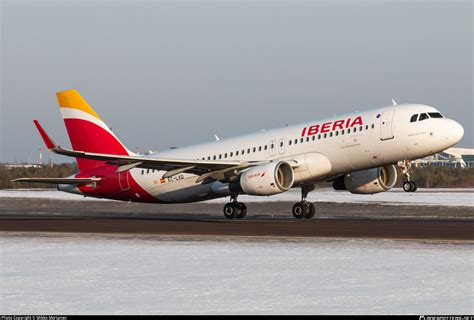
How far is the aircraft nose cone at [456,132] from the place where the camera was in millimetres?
33562

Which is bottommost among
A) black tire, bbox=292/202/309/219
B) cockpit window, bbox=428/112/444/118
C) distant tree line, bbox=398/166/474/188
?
distant tree line, bbox=398/166/474/188

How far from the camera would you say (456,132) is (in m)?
33.6

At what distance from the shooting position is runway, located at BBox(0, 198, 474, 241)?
2817 cm

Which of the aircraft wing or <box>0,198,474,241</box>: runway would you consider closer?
<box>0,198,474,241</box>: runway

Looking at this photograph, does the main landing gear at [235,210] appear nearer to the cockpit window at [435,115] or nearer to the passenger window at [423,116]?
the passenger window at [423,116]

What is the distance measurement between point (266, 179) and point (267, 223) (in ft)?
5.98

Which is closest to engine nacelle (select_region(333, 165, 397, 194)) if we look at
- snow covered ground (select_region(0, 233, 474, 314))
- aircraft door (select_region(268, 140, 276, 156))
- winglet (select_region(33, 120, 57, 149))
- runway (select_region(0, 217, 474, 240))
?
aircraft door (select_region(268, 140, 276, 156))

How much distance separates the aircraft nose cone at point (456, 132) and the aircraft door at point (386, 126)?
2380 mm

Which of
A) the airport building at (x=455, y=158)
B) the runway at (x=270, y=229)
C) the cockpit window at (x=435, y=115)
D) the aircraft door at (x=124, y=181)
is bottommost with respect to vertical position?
the airport building at (x=455, y=158)

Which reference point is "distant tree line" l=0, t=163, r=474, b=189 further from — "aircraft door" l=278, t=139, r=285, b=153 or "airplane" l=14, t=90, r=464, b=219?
"aircraft door" l=278, t=139, r=285, b=153

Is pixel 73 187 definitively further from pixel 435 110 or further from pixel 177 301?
pixel 177 301

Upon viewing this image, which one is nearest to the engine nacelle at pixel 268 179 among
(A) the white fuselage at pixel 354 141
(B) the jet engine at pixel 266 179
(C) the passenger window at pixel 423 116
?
(B) the jet engine at pixel 266 179

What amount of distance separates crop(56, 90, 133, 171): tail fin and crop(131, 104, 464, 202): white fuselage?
622 centimetres

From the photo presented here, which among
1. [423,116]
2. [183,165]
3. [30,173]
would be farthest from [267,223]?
[30,173]
